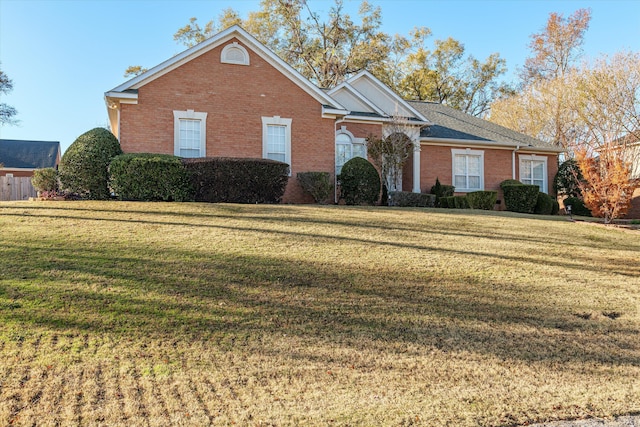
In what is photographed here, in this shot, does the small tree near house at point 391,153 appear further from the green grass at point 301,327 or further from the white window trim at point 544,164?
the green grass at point 301,327

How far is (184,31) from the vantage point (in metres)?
39.9

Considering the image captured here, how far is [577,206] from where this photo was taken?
23.4 m

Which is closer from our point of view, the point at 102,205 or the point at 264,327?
the point at 264,327

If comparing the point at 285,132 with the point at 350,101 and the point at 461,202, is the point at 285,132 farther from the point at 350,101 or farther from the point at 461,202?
the point at 461,202

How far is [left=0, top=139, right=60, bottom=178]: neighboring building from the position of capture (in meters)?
37.0

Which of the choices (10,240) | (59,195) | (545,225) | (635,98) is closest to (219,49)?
(59,195)

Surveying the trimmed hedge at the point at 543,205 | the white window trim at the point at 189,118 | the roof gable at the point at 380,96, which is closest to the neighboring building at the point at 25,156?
the white window trim at the point at 189,118

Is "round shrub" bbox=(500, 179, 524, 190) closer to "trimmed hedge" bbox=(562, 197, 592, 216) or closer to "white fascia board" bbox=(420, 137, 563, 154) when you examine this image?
"white fascia board" bbox=(420, 137, 563, 154)

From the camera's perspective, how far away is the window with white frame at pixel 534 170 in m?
24.8

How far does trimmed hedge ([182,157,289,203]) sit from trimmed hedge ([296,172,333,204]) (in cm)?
211

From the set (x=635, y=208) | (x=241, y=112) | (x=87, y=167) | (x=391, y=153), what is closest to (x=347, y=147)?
(x=391, y=153)

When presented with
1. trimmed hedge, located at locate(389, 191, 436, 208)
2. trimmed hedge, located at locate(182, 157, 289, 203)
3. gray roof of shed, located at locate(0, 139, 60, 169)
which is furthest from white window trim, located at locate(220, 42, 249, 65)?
gray roof of shed, located at locate(0, 139, 60, 169)

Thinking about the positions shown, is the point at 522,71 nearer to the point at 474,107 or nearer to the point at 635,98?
the point at 474,107

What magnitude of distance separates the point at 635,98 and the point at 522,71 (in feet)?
46.5
